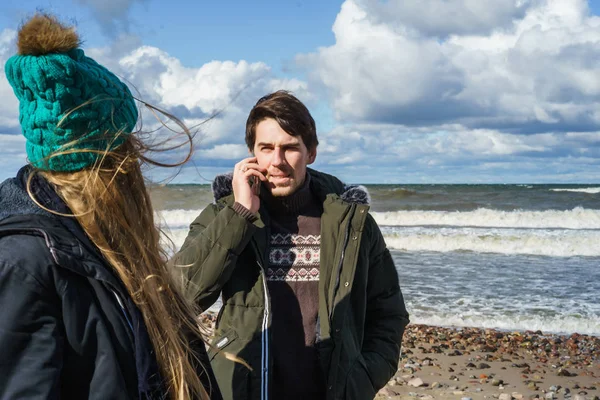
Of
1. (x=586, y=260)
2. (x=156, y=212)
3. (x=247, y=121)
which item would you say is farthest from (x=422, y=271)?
(x=156, y=212)

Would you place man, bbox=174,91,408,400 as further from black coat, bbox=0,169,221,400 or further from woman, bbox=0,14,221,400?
black coat, bbox=0,169,221,400

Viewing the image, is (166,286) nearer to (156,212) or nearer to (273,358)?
(156,212)

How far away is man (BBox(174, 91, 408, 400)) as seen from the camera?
304 cm

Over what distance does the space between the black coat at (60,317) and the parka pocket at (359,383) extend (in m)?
1.62

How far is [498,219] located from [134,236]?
2819cm

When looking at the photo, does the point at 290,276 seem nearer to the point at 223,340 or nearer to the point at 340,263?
the point at 340,263

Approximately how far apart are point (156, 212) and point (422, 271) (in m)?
13.1

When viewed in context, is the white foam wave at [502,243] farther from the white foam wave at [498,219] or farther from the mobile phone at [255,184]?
the mobile phone at [255,184]

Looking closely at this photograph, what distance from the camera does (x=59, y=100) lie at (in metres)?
1.56

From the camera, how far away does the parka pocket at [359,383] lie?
3.04m

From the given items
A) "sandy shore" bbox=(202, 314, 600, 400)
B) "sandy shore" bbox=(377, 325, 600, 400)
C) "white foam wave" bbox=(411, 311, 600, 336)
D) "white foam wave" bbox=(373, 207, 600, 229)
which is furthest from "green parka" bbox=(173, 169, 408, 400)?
"white foam wave" bbox=(373, 207, 600, 229)

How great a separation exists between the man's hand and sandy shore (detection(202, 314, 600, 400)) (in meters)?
3.57

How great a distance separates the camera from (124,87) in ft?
5.67

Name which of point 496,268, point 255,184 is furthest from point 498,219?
point 255,184
